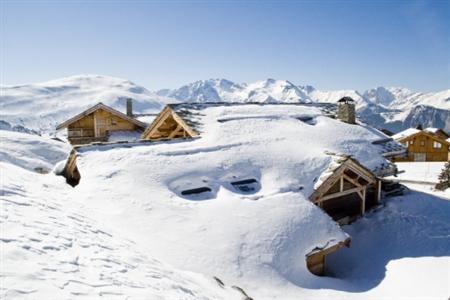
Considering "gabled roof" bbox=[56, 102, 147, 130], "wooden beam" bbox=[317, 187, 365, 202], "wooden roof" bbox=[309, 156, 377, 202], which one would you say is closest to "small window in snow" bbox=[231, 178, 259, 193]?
"wooden roof" bbox=[309, 156, 377, 202]

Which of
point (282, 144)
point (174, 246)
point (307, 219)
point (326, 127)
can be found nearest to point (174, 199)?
point (174, 246)

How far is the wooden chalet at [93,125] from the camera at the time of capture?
24.8 meters

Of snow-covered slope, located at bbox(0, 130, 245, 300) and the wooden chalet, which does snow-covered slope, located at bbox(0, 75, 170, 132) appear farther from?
snow-covered slope, located at bbox(0, 130, 245, 300)

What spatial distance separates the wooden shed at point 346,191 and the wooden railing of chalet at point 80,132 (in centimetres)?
1809

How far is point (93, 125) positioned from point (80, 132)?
1.05 metres

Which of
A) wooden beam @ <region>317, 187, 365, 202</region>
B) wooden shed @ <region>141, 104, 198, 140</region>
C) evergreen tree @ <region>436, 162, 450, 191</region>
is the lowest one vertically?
evergreen tree @ <region>436, 162, 450, 191</region>

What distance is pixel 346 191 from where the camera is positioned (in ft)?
46.2

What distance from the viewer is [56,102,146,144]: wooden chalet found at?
24.8 metres

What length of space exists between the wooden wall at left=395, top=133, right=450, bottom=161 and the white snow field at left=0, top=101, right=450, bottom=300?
1391 inches

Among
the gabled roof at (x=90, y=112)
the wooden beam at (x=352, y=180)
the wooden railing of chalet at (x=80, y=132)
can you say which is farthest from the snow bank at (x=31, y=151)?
the wooden beam at (x=352, y=180)

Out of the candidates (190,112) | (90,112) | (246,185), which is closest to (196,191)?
(246,185)

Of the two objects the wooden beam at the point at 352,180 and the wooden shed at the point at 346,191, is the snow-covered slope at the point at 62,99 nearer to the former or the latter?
the wooden shed at the point at 346,191

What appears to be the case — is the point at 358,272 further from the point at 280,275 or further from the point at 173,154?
the point at 173,154

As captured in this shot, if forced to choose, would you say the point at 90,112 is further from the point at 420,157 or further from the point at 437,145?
the point at 437,145
